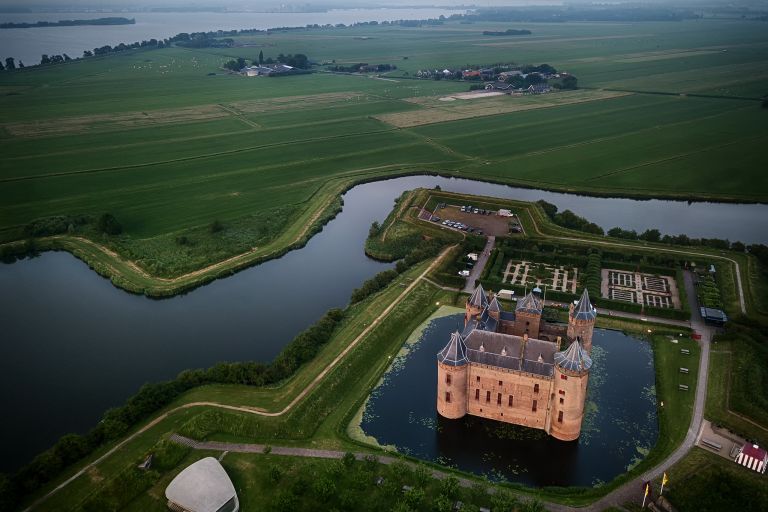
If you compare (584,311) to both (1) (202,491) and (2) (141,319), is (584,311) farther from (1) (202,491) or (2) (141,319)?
(2) (141,319)

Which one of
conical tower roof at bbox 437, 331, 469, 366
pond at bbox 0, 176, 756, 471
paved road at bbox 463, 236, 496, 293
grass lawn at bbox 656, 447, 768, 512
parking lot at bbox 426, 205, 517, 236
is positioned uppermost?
conical tower roof at bbox 437, 331, 469, 366

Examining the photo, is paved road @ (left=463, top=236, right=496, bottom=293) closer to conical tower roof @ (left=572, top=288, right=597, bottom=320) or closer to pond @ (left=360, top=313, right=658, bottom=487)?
pond @ (left=360, top=313, right=658, bottom=487)

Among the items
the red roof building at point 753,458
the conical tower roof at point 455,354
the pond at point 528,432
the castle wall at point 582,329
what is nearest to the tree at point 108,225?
the pond at point 528,432

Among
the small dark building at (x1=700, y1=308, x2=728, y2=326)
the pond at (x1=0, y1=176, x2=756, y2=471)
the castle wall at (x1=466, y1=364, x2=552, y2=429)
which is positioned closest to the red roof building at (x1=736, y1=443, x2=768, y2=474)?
the castle wall at (x1=466, y1=364, x2=552, y2=429)

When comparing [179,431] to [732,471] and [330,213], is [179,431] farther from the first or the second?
[330,213]

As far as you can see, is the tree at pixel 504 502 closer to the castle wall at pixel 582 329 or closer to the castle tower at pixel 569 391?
the castle tower at pixel 569 391

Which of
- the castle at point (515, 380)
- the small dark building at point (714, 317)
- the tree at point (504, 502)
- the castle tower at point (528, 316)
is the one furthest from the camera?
the small dark building at point (714, 317)
